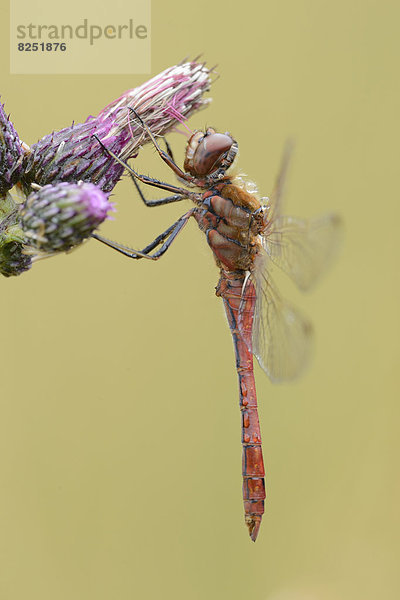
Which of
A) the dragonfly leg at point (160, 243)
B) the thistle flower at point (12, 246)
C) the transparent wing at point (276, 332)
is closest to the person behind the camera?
the thistle flower at point (12, 246)

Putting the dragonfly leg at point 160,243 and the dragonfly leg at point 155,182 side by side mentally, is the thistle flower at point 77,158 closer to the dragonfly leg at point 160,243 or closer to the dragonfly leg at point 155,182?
the dragonfly leg at point 155,182

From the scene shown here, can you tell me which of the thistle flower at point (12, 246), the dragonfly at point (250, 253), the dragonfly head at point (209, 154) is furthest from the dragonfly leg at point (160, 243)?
the thistle flower at point (12, 246)

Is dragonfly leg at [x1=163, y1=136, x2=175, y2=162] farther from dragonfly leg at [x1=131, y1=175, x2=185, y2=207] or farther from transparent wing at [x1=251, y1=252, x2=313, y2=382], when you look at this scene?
transparent wing at [x1=251, y1=252, x2=313, y2=382]

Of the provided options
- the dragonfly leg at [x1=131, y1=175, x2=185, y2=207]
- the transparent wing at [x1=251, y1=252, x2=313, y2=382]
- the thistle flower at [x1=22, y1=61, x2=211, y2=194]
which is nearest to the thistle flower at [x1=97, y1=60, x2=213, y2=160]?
the thistle flower at [x1=22, y1=61, x2=211, y2=194]

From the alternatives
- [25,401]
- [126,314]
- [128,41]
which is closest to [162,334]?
[126,314]

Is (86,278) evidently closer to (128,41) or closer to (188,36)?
(128,41)

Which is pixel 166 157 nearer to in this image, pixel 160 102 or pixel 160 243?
pixel 160 102
